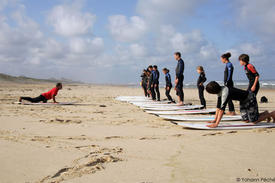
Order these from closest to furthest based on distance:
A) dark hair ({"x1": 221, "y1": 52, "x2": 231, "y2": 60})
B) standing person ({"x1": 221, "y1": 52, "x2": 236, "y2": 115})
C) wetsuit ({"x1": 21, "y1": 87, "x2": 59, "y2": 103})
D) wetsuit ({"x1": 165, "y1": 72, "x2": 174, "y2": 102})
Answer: standing person ({"x1": 221, "y1": 52, "x2": 236, "y2": 115}) → dark hair ({"x1": 221, "y1": 52, "x2": 231, "y2": 60}) → wetsuit ({"x1": 21, "y1": 87, "x2": 59, "y2": 103}) → wetsuit ({"x1": 165, "y1": 72, "x2": 174, "y2": 102})

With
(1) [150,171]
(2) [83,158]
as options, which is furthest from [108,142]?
(1) [150,171]

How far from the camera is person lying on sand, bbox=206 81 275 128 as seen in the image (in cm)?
489

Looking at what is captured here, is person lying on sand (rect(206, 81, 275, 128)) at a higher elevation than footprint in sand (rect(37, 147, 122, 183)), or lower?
higher

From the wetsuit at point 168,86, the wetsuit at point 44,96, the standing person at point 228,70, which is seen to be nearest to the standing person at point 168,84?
the wetsuit at point 168,86

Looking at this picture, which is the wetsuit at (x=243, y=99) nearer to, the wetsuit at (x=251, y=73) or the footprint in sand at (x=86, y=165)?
the wetsuit at (x=251, y=73)

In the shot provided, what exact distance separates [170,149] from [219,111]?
79.8 inches

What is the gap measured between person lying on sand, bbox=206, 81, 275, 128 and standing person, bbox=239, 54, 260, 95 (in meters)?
0.63

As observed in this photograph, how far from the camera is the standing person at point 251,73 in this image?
5727 mm

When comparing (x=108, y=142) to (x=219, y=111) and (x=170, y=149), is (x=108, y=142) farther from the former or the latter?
(x=219, y=111)

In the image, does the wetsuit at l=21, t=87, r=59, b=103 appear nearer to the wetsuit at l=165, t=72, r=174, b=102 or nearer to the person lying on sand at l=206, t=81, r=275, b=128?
the wetsuit at l=165, t=72, r=174, b=102

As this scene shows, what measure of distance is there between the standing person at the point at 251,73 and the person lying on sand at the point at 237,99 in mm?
625

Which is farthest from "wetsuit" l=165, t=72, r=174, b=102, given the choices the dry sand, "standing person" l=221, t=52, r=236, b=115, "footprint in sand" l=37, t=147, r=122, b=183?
"footprint in sand" l=37, t=147, r=122, b=183

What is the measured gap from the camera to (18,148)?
11.0 feet

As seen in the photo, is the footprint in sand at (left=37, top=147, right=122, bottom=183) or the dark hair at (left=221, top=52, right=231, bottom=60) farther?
the dark hair at (left=221, top=52, right=231, bottom=60)
